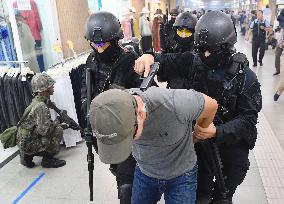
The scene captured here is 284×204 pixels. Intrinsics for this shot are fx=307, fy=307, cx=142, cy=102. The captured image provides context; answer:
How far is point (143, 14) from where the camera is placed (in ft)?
32.0

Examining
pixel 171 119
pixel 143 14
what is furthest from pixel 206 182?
pixel 143 14

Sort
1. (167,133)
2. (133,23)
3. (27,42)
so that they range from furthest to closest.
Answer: (133,23), (27,42), (167,133)

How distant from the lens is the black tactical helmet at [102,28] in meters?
2.68

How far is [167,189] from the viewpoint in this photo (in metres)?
1.76

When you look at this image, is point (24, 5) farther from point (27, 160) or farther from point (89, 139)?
point (89, 139)

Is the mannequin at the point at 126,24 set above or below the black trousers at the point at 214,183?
above

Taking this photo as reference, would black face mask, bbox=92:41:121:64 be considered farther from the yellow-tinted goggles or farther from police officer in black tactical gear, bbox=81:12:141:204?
the yellow-tinted goggles

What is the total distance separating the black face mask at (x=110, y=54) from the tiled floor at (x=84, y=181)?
1.34m

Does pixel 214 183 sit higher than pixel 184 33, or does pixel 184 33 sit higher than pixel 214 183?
pixel 184 33

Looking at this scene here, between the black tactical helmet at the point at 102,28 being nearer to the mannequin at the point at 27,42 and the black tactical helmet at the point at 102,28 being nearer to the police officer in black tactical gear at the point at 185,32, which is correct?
the police officer in black tactical gear at the point at 185,32

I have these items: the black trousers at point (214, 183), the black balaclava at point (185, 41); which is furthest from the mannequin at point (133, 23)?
the black trousers at point (214, 183)

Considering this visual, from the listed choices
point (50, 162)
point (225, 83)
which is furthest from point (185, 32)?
point (50, 162)

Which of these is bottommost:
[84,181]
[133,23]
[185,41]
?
[84,181]

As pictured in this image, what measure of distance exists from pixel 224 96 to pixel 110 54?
1212mm
